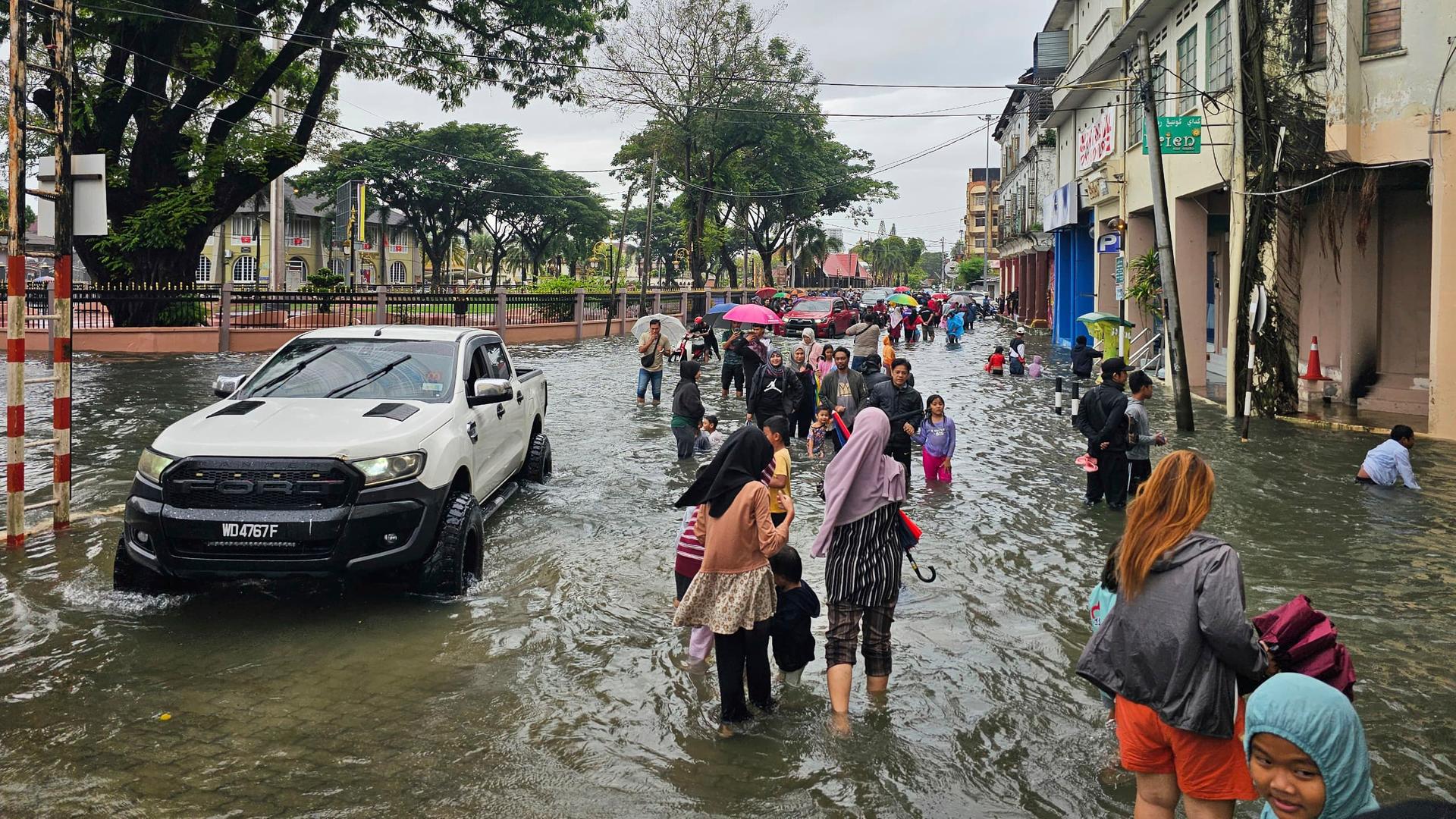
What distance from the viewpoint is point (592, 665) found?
22.1 feet

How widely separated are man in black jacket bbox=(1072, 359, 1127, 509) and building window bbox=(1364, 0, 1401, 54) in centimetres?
873

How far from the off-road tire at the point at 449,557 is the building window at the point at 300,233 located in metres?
78.7

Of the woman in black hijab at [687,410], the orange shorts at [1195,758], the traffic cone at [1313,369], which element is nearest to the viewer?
the orange shorts at [1195,758]

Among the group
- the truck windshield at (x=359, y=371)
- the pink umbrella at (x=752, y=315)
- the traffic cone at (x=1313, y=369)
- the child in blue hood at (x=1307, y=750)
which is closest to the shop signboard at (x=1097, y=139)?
the traffic cone at (x=1313, y=369)

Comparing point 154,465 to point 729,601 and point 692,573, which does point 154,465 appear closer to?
point 692,573

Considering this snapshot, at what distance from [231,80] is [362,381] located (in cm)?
2371

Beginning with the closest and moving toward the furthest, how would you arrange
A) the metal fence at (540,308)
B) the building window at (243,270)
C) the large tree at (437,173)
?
the metal fence at (540,308) < the large tree at (437,173) < the building window at (243,270)

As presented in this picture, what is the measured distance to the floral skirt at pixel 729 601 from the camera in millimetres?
5559

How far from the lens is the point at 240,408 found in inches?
312

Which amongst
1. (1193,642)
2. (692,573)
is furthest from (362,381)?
(1193,642)

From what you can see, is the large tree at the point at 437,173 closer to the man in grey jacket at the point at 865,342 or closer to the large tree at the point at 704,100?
the large tree at the point at 704,100

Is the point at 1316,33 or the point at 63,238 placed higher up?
the point at 1316,33

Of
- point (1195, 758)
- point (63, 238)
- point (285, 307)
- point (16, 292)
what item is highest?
point (285, 307)

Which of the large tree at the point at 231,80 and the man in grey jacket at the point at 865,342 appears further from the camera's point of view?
the large tree at the point at 231,80
